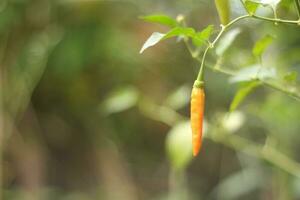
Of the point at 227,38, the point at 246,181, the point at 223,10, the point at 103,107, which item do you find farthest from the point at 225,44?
the point at 103,107

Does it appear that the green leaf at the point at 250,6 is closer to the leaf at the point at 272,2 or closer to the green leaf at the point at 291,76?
the leaf at the point at 272,2

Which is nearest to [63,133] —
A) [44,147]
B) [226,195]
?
[44,147]

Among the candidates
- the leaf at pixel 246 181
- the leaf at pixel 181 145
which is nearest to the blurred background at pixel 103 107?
the leaf at pixel 246 181

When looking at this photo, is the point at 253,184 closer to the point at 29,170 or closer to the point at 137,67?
the point at 137,67

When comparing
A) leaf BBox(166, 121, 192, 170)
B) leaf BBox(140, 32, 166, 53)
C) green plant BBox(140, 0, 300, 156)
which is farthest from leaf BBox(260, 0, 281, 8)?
leaf BBox(166, 121, 192, 170)

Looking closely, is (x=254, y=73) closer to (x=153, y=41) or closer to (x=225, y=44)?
(x=225, y=44)

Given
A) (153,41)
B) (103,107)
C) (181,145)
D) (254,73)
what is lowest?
(103,107)
